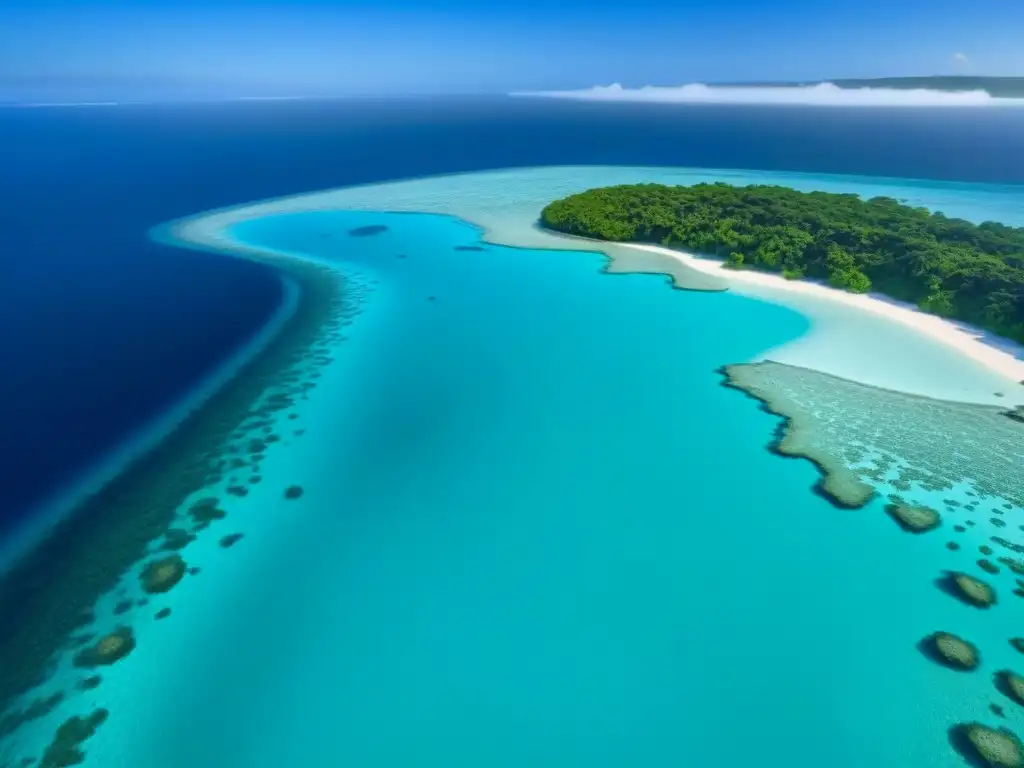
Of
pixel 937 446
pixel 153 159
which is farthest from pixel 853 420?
pixel 153 159

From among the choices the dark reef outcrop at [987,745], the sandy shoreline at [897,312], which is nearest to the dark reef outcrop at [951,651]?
the dark reef outcrop at [987,745]

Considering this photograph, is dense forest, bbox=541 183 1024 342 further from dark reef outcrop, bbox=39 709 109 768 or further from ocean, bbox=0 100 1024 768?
dark reef outcrop, bbox=39 709 109 768

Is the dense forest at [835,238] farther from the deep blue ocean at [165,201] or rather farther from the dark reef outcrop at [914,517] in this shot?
the deep blue ocean at [165,201]

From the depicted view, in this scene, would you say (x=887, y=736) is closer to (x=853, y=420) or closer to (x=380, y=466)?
(x=853, y=420)

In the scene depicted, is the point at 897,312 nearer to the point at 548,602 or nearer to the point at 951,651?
the point at 951,651

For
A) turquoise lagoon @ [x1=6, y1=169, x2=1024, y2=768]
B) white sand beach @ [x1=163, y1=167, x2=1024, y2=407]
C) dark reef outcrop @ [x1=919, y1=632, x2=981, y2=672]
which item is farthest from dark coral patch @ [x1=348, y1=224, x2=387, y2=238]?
dark reef outcrop @ [x1=919, y1=632, x2=981, y2=672]

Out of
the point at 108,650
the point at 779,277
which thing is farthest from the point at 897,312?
the point at 108,650
